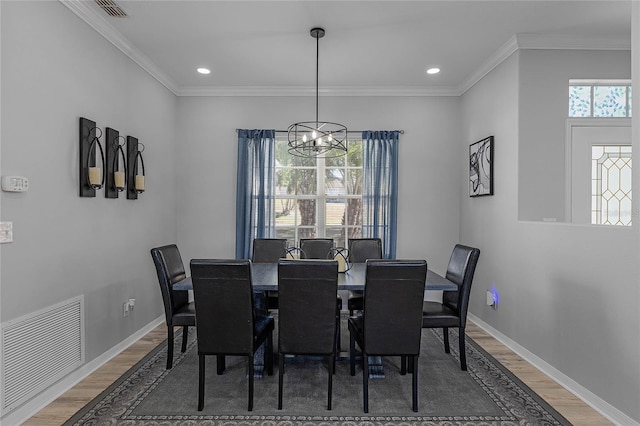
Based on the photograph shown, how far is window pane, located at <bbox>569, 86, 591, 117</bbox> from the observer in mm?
3494

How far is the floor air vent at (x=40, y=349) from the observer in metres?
2.18

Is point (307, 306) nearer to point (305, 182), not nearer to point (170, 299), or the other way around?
point (170, 299)

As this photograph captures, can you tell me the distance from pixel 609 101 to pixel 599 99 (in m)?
0.09

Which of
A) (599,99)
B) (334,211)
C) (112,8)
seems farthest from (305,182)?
(599,99)

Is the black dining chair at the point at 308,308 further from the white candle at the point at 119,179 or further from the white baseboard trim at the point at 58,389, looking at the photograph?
the white candle at the point at 119,179

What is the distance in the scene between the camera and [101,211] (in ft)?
10.3

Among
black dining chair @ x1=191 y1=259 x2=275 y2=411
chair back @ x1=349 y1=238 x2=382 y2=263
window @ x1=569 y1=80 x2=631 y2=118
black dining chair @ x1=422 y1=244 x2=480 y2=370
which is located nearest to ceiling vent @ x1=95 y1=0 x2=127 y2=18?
black dining chair @ x1=191 y1=259 x2=275 y2=411

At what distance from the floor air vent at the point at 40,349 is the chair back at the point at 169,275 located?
0.59m

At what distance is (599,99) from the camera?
3.51 meters

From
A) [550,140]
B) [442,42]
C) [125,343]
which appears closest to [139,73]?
[125,343]

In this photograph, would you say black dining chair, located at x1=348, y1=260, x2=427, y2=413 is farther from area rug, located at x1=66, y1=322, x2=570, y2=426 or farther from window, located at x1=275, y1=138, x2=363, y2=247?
window, located at x1=275, y1=138, x2=363, y2=247

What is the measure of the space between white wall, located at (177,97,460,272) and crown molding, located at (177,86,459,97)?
0.24 feet

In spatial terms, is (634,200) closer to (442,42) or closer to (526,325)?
(526,325)

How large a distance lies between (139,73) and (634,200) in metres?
4.20
